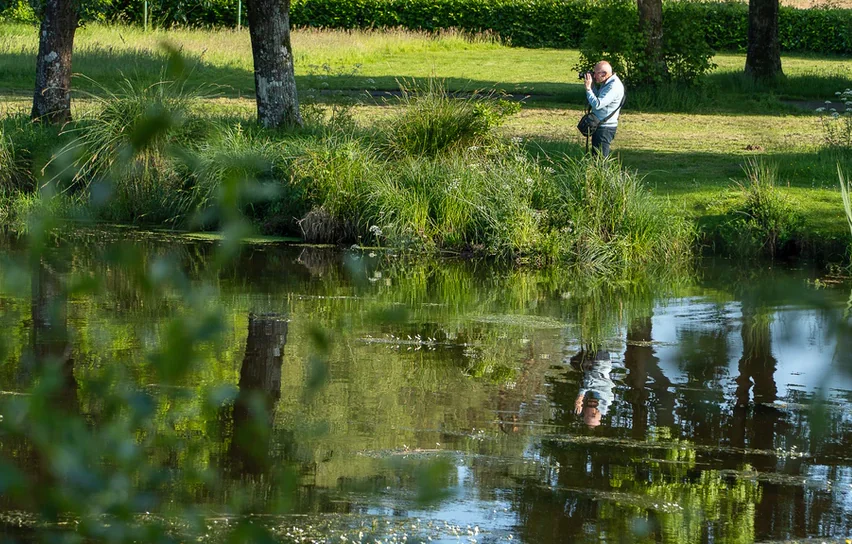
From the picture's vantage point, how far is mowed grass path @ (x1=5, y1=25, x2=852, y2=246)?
50.8ft

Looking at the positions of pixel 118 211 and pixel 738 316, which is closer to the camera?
pixel 738 316

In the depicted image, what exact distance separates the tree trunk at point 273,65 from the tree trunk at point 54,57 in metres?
2.60

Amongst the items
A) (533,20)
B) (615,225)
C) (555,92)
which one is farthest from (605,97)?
(533,20)

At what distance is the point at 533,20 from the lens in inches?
1679

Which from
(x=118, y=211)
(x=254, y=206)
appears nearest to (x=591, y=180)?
(x=254, y=206)

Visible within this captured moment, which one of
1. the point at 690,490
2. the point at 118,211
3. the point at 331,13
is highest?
the point at 331,13

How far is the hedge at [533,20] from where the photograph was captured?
41.7 m

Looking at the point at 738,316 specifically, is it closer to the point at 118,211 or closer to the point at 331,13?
the point at 118,211

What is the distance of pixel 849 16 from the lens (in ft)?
138

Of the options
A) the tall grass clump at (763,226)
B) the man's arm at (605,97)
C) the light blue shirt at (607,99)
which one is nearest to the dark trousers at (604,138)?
the light blue shirt at (607,99)

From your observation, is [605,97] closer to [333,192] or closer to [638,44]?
[333,192]

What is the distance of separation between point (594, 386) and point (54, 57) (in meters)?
11.0

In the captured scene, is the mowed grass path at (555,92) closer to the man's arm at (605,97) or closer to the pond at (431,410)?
the pond at (431,410)

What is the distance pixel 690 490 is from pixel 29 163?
1042cm
